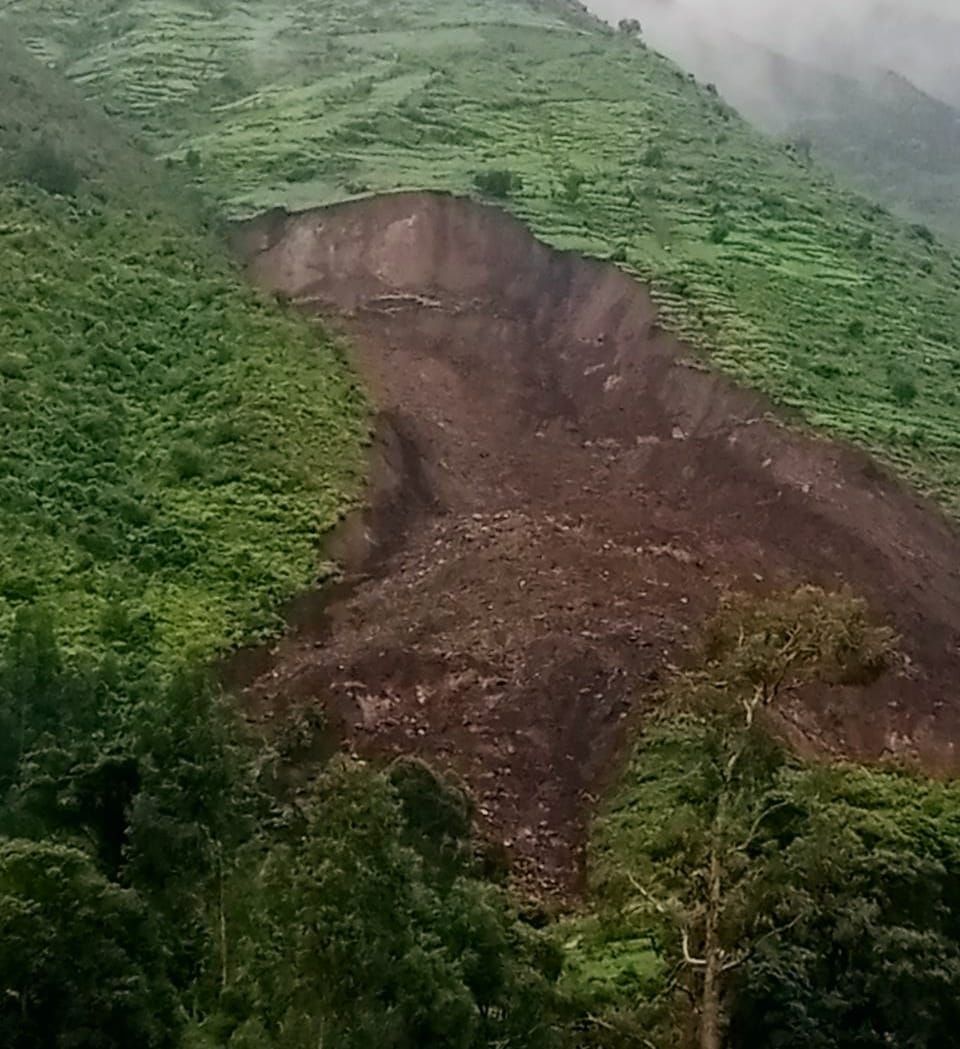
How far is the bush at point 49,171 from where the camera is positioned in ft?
103

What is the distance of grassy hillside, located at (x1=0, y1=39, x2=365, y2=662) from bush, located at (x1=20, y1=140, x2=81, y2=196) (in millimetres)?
54

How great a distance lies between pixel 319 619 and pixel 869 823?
27.4 feet

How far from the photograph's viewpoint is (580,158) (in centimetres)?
3662

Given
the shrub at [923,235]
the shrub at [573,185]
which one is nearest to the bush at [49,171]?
the shrub at [573,185]

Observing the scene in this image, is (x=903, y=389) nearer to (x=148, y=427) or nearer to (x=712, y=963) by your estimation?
(x=148, y=427)

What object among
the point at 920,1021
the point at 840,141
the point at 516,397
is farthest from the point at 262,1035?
the point at 840,141

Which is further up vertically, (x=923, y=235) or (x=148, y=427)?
(x=148, y=427)

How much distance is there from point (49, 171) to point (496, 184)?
377 inches

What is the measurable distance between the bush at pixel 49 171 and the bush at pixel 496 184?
28.5 ft

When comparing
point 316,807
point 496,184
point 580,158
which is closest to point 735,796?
point 316,807

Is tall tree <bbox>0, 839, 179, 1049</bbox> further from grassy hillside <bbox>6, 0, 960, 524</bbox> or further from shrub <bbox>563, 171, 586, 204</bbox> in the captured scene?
shrub <bbox>563, 171, 586, 204</bbox>

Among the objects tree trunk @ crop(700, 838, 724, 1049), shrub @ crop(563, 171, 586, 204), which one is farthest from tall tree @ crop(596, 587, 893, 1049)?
shrub @ crop(563, 171, 586, 204)

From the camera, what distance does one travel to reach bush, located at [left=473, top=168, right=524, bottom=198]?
32.5 meters

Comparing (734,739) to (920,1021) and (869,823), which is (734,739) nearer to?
(920,1021)
